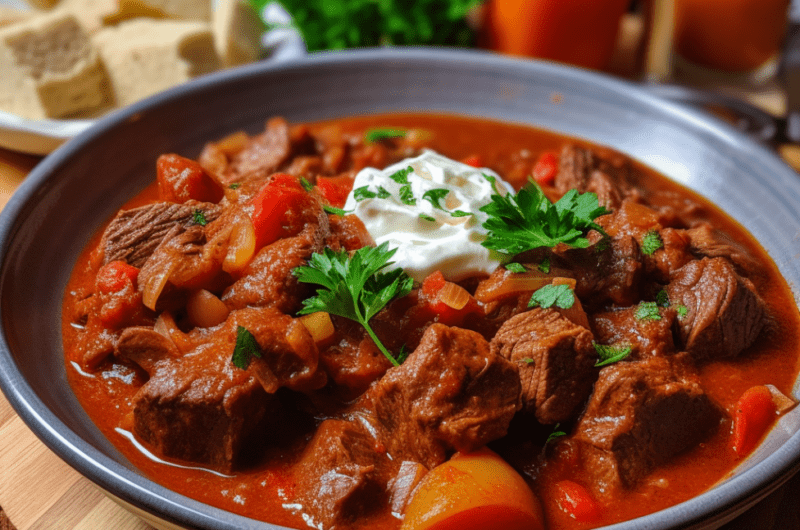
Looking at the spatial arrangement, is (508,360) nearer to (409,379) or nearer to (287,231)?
(409,379)

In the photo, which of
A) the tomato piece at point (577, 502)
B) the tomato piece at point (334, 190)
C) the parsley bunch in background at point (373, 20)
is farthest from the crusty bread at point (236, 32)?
the tomato piece at point (577, 502)

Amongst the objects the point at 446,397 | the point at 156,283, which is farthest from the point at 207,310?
the point at 446,397

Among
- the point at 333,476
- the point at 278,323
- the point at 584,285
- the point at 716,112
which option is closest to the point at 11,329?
the point at 278,323

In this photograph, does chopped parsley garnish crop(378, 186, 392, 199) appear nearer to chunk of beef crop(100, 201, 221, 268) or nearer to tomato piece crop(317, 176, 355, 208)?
tomato piece crop(317, 176, 355, 208)

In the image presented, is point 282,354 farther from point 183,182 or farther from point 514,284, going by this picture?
point 183,182

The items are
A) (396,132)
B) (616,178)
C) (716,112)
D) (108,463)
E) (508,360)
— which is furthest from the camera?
(716,112)

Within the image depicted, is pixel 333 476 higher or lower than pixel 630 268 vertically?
lower
